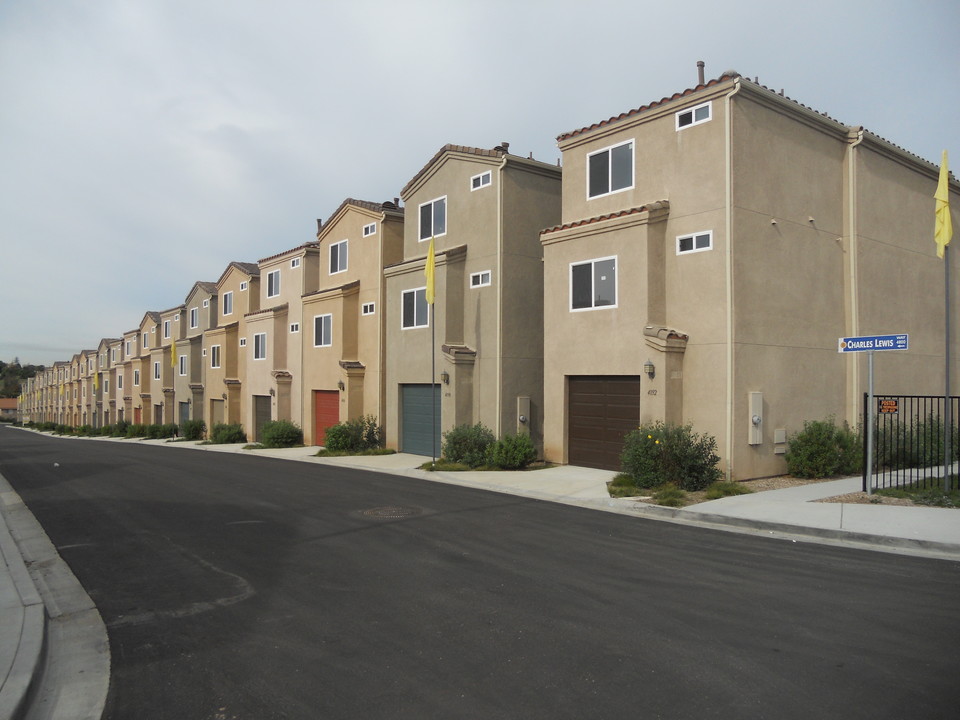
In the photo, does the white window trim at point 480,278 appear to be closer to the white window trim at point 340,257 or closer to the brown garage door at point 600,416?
the brown garage door at point 600,416

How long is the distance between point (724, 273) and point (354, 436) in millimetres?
14924

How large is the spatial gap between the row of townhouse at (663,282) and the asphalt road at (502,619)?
598 centimetres

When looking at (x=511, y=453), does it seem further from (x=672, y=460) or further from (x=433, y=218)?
(x=433, y=218)

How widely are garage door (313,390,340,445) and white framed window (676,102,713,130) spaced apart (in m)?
18.3

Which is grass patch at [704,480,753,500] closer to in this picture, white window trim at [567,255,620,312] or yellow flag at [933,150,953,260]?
white window trim at [567,255,620,312]

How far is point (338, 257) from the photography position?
30.5 m

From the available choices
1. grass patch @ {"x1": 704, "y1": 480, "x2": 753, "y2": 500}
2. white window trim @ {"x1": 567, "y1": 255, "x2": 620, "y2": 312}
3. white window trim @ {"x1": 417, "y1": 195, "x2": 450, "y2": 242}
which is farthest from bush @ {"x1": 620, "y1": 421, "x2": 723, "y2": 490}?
white window trim @ {"x1": 417, "y1": 195, "x2": 450, "y2": 242}

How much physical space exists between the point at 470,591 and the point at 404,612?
956 millimetres

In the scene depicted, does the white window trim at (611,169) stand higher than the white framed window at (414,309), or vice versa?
the white window trim at (611,169)

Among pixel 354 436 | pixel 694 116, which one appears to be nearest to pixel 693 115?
pixel 694 116

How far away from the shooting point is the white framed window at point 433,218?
2381 centimetres

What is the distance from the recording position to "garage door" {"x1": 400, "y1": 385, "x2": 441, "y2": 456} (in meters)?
23.8

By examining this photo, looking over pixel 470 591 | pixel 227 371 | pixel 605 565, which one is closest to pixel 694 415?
pixel 605 565

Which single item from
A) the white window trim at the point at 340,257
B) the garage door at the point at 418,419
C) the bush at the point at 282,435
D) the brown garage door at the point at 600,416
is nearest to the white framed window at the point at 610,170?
the brown garage door at the point at 600,416
